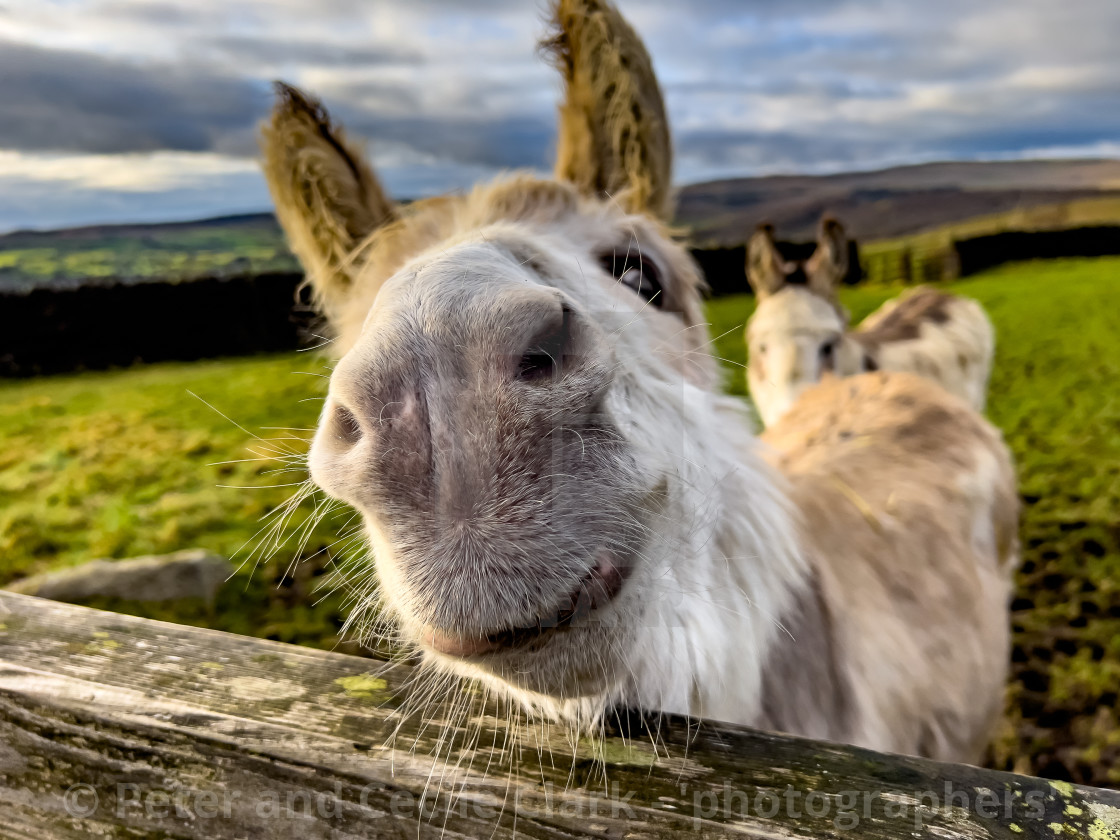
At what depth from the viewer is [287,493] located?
5551 millimetres

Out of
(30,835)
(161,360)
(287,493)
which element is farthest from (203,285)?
(30,835)

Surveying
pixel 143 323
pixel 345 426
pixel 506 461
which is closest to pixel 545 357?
pixel 506 461

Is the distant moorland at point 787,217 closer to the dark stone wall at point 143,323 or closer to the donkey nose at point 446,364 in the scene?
the dark stone wall at point 143,323

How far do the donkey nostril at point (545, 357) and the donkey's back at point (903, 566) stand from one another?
33.6 inches

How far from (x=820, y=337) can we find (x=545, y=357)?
3902mm

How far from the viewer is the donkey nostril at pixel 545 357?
67 centimetres

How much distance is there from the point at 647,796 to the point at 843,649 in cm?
94

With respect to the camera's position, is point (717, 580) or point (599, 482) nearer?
point (599, 482)

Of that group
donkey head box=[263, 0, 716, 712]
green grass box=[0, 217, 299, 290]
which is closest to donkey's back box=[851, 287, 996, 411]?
donkey head box=[263, 0, 716, 712]

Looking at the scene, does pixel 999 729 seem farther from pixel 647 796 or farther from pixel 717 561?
pixel 647 796

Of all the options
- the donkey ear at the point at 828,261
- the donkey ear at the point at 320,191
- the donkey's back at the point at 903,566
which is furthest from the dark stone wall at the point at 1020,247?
the donkey ear at the point at 320,191

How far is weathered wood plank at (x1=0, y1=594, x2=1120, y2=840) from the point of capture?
625 millimetres

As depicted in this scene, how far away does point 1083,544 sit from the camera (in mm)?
4066

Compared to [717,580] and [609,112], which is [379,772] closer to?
[717,580]
